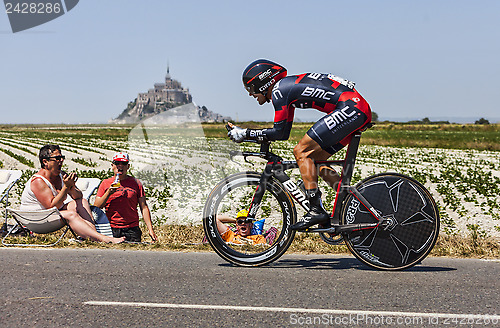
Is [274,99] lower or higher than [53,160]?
higher

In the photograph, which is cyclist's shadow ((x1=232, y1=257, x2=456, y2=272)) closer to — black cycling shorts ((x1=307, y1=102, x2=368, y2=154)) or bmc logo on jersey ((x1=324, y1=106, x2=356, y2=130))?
black cycling shorts ((x1=307, y1=102, x2=368, y2=154))

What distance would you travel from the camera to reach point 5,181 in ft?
27.3

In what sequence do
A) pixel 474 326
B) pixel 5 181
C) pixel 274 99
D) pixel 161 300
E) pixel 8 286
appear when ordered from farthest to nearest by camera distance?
pixel 5 181, pixel 274 99, pixel 8 286, pixel 161 300, pixel 474 326

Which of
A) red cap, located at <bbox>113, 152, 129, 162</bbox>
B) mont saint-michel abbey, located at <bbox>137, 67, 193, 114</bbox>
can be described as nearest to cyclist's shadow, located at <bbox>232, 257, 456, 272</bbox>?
mont saint-michel abbey, located at <bbox>137, 67, 193, 114</bbox>

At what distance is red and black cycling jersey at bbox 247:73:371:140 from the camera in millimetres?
5379

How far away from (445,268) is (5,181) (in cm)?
633

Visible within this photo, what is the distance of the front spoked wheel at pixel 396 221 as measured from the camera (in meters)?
5.57

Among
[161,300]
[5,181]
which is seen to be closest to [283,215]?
[161,300]

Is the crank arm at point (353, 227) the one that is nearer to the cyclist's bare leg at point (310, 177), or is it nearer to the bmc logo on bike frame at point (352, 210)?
the bmc logo on bike frame at point (352, 210)

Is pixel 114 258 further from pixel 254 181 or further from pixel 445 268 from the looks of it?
pixel 445 268

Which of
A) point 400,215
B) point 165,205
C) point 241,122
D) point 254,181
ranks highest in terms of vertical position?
point 241,122

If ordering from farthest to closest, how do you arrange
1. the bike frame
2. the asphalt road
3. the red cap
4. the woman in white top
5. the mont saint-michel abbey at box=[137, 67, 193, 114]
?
the red cap, the woman in white top, the mont saint-michel abbey at box=[137, 67, 193, 114], the bike frame, the asphalt road

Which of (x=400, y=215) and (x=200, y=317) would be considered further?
(x=400, y=215)

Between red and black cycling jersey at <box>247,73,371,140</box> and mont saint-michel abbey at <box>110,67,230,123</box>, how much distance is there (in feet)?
3.33
